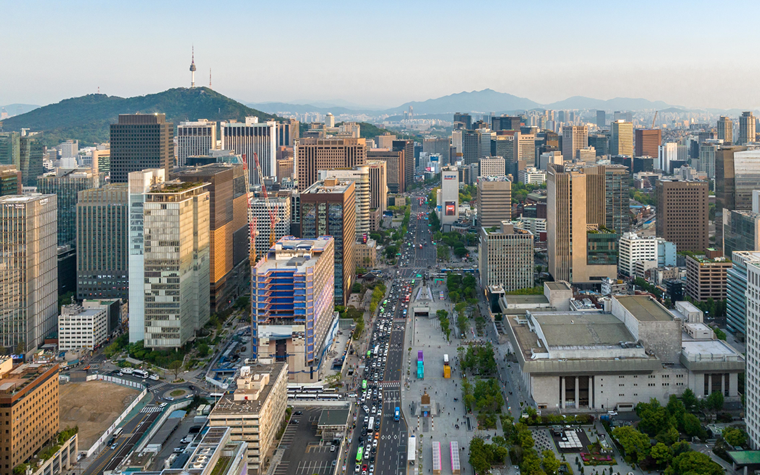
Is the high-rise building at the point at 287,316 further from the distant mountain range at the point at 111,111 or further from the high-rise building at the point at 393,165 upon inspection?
the distant mountain range at the point at 111,111

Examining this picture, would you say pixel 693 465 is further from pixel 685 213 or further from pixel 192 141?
pixel 192 141

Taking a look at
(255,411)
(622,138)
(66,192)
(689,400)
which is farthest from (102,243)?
(622,138)

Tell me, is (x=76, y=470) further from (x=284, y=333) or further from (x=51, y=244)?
(x=51, y=244)

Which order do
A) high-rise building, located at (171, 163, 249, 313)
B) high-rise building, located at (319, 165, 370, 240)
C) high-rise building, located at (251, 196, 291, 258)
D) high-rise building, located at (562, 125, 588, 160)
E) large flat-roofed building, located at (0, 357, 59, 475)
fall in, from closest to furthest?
large flat-roofed building, located at (0, 357, 59, 475), high-rise building, located at (171, 163, 249, 313), high-rise building, located at (251, 196, 291, 258), high-rise building, located at (319, 165, 370, 240), high-rise building, located at (562, 125, 588, 160)

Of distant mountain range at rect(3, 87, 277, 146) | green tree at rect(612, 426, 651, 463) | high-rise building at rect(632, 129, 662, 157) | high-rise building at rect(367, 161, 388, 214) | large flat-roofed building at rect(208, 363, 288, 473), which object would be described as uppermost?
distant mountain range at rect(3, 87, 277, 146)

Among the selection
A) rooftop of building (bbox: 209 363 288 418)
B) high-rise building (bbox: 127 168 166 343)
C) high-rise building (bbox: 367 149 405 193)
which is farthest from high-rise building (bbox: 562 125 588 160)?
rooftop of building (bbox: 209 363 288 418)

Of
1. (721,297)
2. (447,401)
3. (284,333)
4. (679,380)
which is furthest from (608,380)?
(721,297)

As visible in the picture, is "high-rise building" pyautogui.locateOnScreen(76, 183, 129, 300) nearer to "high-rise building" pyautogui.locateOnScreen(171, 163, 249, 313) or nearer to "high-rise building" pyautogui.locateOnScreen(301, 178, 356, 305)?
"high-rise building" pyautogui.locateOnScreen(171, 163, 249, 313)
